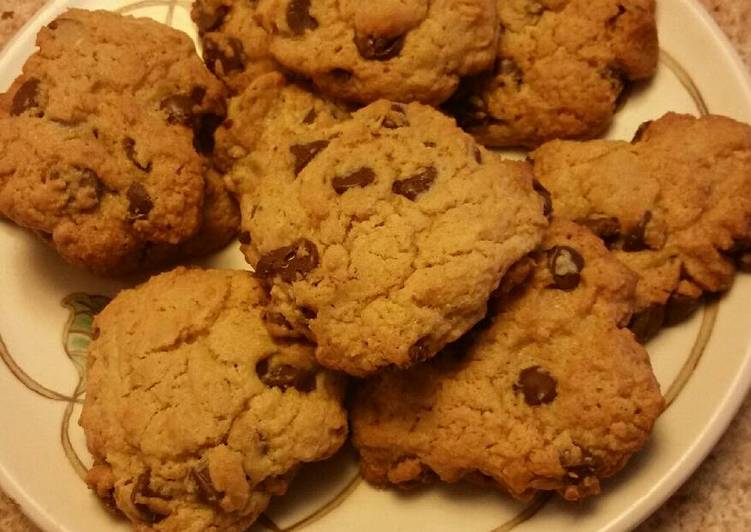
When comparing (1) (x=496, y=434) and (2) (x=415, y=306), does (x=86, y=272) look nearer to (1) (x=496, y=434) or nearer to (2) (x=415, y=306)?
(2) (x=415, y=306)

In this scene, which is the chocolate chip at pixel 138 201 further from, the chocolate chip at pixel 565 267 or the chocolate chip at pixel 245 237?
the chocolate chip at pixel 565 267

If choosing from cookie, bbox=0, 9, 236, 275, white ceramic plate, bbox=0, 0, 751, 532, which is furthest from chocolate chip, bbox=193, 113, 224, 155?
white ceramic plate, bbox=0, 0, 751, 532

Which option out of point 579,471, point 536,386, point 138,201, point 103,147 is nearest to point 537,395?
point 536,386

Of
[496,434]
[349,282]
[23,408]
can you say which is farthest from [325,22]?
[23,408]

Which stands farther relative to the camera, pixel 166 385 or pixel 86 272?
pixel 86 272

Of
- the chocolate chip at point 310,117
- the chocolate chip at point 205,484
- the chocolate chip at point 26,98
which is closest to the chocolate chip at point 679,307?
the chocolate chip at point 310,117

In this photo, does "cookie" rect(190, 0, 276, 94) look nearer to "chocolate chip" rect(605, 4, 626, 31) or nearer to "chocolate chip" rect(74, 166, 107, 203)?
"chocolate chip" rect(74, 166, 107, 203)
